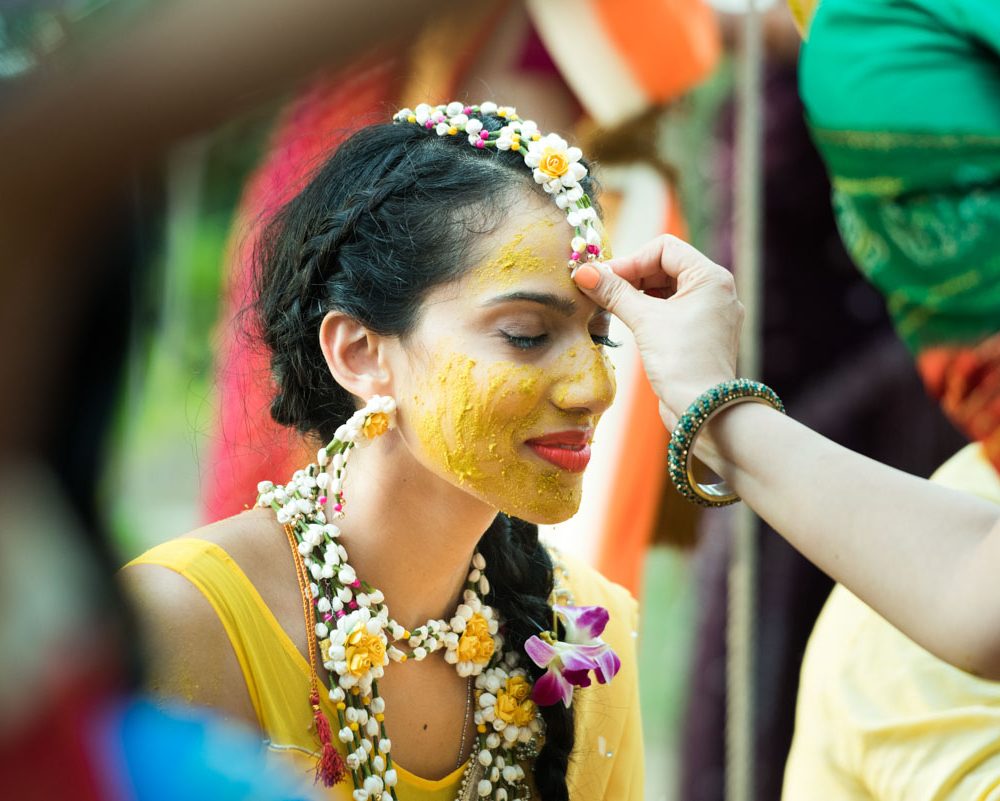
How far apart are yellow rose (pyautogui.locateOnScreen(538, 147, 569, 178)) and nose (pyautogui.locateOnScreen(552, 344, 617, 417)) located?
0.90 feet

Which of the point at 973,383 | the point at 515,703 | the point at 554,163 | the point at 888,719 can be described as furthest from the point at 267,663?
the point at 973,383

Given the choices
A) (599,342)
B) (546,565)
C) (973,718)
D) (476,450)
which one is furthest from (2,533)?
(973,718)

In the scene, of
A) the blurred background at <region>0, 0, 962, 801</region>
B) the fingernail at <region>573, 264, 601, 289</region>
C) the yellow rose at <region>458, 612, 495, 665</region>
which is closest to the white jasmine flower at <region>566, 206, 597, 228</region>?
the fingernail at <region>573, 264, 601, 289</region>

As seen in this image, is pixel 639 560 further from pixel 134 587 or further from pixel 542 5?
pixel 134 587

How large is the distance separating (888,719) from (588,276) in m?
0.99

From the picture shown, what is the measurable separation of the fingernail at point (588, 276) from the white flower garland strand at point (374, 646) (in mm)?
334

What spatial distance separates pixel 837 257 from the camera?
337 centimetres

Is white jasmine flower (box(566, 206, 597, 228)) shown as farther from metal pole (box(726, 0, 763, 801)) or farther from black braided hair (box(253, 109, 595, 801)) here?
metal pole (box(726, 0, 763, 801))

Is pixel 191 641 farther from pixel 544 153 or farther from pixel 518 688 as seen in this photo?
pixel 544 153

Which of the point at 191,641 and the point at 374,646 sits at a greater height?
the point at 191,641

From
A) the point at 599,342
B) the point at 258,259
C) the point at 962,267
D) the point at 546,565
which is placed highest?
the point at 258,259

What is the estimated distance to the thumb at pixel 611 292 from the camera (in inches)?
63.4

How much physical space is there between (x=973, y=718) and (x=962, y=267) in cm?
102

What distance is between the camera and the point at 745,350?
3.21 meters
